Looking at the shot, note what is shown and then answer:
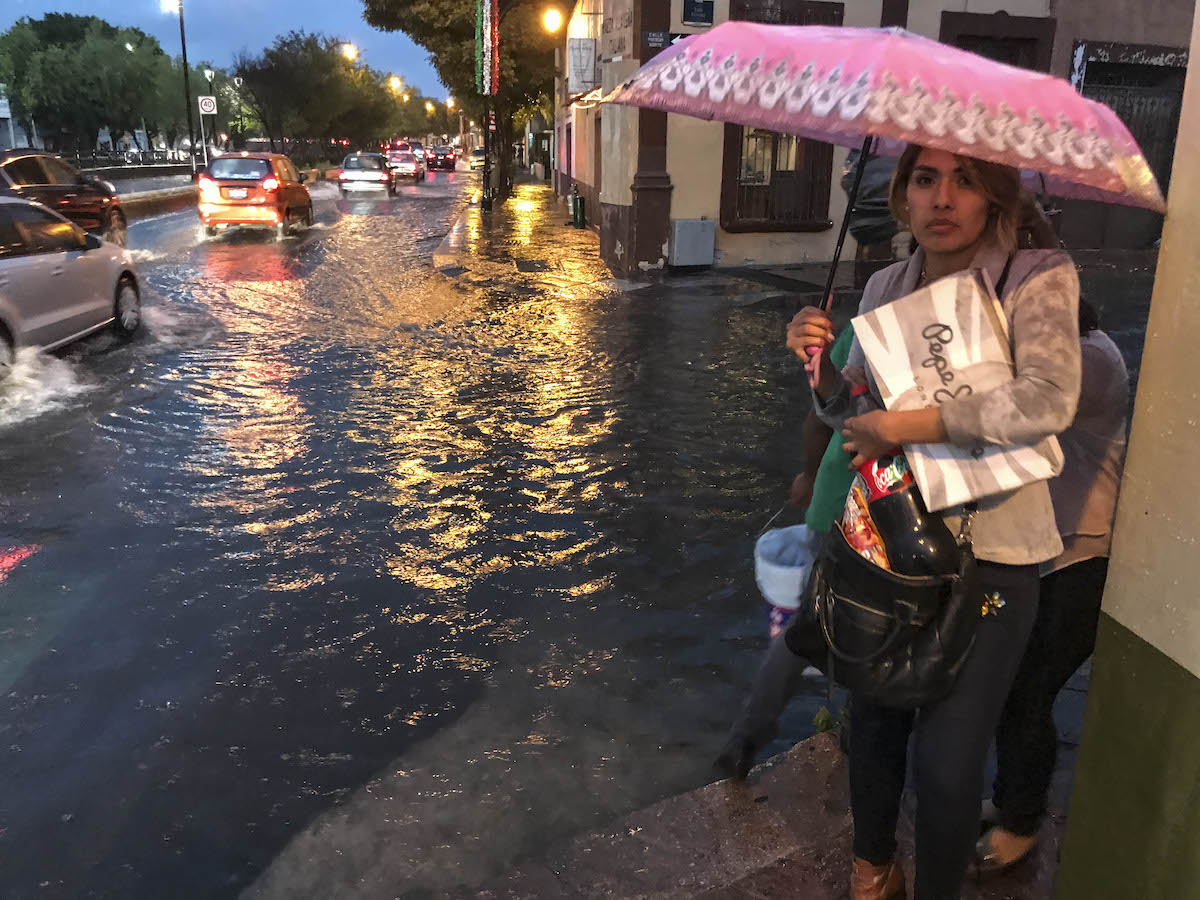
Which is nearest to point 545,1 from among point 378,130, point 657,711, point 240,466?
point 240,466

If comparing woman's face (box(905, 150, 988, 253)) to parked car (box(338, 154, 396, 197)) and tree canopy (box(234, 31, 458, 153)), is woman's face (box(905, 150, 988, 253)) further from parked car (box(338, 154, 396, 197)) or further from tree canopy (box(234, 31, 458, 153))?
tree canopy (box(234, 31, 458, 153))

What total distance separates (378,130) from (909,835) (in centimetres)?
8542

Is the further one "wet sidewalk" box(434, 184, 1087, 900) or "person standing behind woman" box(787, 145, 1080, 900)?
"wet sidewalk" box(434, 184, 1087, 900)

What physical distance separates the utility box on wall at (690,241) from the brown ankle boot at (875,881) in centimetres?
1359

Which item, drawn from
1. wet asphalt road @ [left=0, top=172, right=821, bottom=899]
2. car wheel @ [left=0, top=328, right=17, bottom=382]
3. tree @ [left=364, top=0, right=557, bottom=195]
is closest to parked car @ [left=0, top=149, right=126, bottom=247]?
car wheel @ [left=0, top=328, right=17, bottom=382]

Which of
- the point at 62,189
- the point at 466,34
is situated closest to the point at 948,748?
the point at 62,189

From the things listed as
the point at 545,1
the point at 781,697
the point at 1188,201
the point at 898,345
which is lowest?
the point at 781,697

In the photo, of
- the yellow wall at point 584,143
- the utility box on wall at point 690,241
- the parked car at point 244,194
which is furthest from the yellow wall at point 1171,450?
the yellow wall at point 584,143

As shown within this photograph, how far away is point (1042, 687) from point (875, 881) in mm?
653

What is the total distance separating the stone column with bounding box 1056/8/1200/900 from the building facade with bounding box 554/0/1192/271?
13791 mm

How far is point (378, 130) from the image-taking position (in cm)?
8175

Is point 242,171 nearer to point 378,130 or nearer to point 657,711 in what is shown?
point 657,711

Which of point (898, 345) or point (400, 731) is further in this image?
point (400, 731)

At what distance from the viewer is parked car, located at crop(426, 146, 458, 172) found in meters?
66.2
